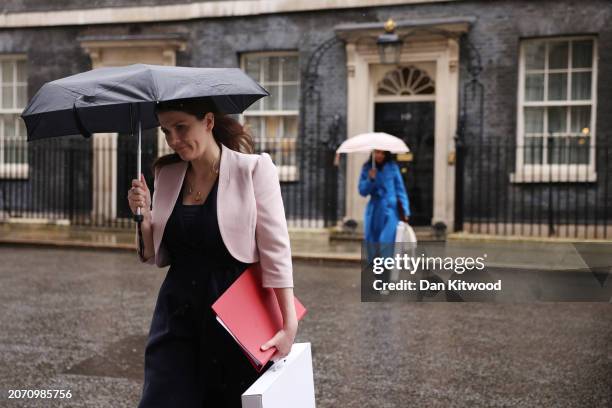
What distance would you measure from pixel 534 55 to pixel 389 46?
9.52ft

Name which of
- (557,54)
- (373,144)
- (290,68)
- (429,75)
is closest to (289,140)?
(290,68)

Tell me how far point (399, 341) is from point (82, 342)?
2643mm

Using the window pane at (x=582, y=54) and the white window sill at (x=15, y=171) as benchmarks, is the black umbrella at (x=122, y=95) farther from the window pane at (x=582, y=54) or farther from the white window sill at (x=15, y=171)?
the white window sill at (x=15, y=171)

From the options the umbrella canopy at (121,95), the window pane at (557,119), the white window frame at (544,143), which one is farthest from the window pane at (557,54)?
the umbrella canopy at (121,95)

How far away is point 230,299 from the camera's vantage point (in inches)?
102

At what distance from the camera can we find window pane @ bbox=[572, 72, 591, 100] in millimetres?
14477

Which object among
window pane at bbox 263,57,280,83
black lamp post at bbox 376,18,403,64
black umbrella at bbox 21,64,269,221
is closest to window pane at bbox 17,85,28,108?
window pane at bbox 263,57,280,83

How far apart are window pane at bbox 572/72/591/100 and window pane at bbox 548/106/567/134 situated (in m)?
0.34

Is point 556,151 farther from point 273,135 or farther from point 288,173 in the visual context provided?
point 273,135

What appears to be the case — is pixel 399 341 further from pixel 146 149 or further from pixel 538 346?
pixel 146 149

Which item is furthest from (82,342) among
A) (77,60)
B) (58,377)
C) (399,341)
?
(77,60)

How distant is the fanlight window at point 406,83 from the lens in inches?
607

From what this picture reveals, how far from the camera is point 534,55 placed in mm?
14711

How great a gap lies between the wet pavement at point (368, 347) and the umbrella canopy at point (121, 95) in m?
2.31
